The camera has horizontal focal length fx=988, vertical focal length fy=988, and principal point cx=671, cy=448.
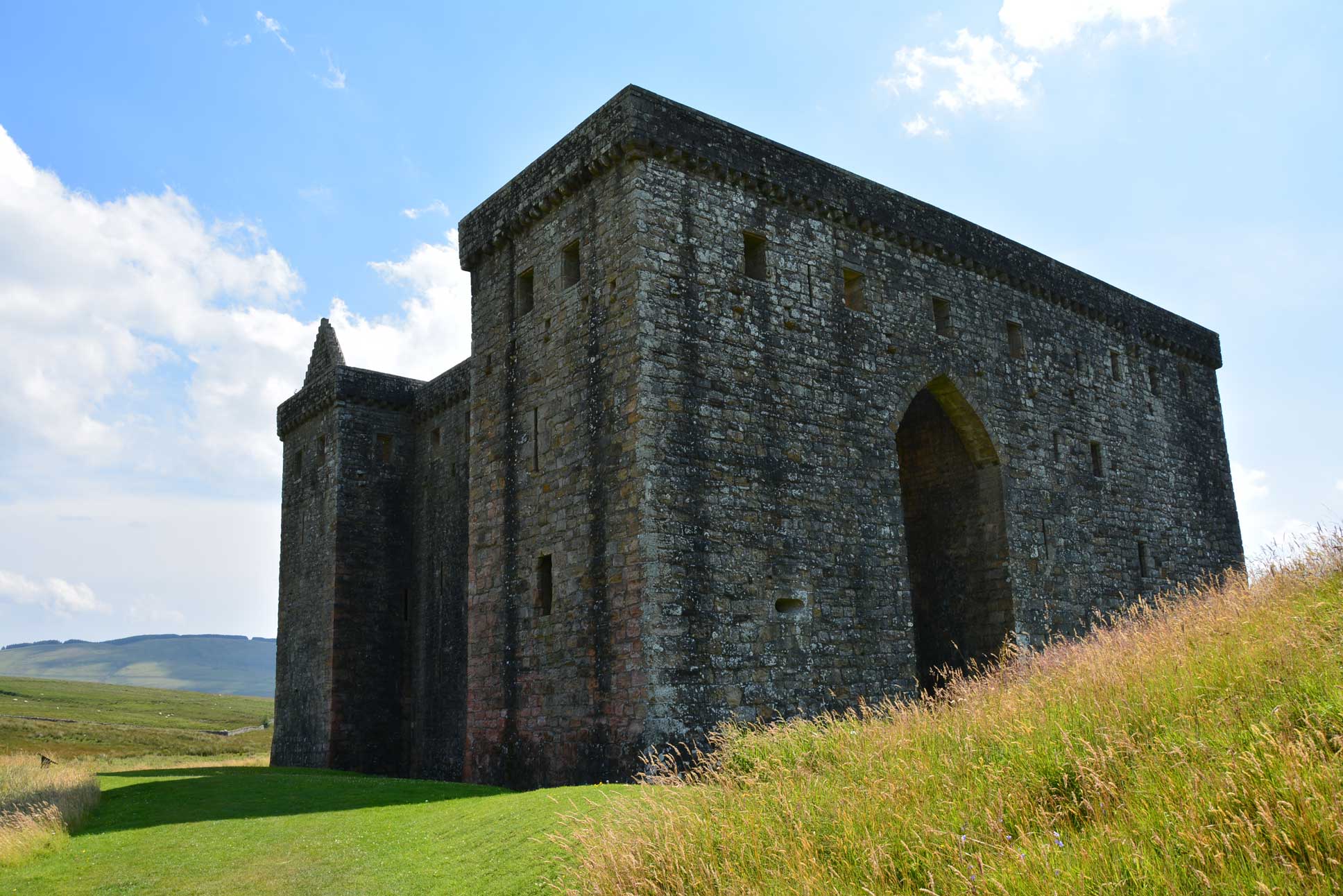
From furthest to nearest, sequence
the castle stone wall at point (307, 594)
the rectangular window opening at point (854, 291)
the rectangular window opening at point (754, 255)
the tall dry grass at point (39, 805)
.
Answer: the castle stone wall at point (307, 594) → the rectangular window opening at point (854, 291) → the rectangular window opening at point (754, 255) → the tall dry grass at point (39, 805)

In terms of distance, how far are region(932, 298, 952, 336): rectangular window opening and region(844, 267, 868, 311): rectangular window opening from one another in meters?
1.86

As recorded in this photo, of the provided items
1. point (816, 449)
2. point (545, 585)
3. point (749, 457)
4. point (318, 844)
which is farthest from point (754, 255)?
point (318, 844)

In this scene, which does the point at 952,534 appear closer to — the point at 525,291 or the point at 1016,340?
the point at 1016,340

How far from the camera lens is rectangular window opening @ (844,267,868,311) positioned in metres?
15.8

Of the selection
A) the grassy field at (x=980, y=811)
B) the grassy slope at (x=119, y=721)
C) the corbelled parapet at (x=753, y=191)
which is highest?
the corbelled parapet at (x=753, y=191)

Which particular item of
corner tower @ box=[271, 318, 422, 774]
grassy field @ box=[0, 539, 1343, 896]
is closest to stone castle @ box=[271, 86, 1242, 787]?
corner tower @ box=[271, 318, 422, 774]

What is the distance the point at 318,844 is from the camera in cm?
1054

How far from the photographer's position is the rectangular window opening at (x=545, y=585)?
14125 mm

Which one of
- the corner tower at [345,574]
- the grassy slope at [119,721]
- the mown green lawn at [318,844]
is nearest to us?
→ the mown green lawn at [318,844]

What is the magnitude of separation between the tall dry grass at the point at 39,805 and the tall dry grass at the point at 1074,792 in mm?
7212

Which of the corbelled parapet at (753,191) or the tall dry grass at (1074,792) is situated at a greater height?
the corbelled parapet at (753,191)

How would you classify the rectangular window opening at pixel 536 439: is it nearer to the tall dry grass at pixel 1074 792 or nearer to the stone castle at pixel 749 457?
the stone castle at pixel 749 457

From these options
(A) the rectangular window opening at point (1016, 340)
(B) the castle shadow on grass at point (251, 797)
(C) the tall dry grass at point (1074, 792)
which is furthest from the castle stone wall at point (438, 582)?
(C) the tall dry grass at point (1074, 792)

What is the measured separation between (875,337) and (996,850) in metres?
11.2
